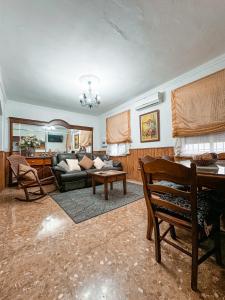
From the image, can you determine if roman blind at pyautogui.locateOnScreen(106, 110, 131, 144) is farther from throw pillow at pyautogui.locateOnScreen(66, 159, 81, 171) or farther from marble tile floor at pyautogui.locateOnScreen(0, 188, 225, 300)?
marble tile floor at pyautogui.locateOnScreen(0, 188, 225, 300)

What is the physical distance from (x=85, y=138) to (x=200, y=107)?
4114 mm

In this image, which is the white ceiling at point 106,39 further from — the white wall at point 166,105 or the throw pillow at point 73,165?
the throw pillow at point 73,165

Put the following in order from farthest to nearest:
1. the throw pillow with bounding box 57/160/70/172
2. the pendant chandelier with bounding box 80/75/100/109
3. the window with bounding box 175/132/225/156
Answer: the throw pillow with bounding box 57/160/70/172, the pendant chandelier with bounding box 80/75/100/109, the window with bounding box 175/132/225/156

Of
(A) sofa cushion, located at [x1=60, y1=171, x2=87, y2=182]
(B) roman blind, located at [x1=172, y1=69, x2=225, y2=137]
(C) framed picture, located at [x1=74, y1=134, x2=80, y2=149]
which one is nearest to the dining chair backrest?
(B) roman blind, located at [x1=172, y1=69, x2=225, y2=137]

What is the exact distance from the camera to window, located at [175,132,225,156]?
8.93 ft

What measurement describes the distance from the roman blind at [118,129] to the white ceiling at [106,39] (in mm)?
1482

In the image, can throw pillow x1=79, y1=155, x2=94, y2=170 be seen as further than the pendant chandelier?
Yes

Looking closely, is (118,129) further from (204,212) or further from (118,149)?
(204,212)

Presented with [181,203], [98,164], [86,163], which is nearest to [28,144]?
[86,163]

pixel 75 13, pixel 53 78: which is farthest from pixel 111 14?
pixel 53 78

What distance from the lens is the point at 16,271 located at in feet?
3.51

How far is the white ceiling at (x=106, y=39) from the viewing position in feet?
5.50

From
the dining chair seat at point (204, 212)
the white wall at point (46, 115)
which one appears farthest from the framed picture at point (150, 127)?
the dining chair seat at point (204, 212)

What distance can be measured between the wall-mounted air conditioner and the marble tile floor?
10.2 feet
